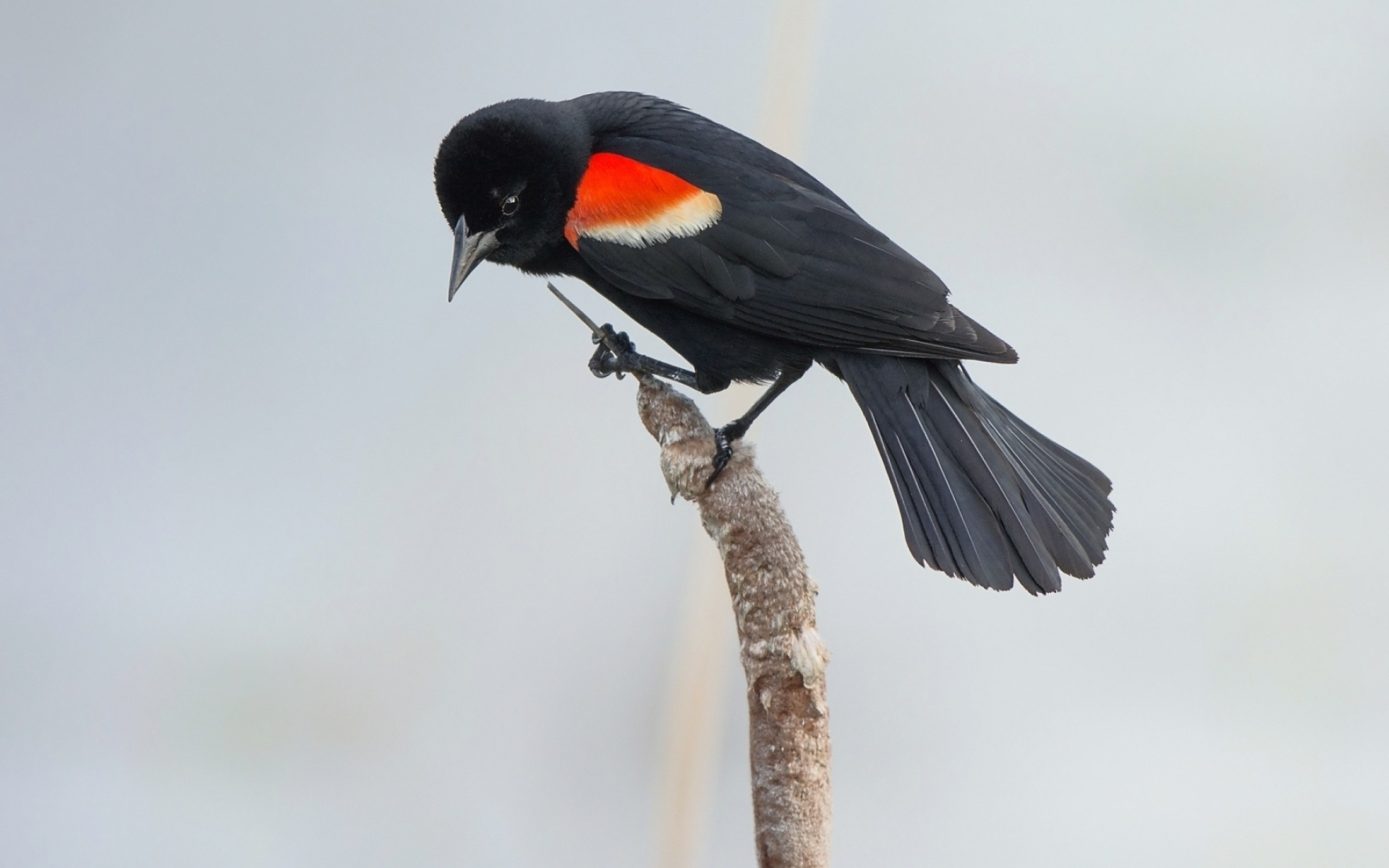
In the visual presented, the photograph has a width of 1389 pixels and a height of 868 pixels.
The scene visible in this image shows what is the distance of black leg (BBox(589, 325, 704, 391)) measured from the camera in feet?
3.82

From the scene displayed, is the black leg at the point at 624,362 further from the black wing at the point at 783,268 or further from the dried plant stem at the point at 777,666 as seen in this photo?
the dried plant stem at the point at 777,666

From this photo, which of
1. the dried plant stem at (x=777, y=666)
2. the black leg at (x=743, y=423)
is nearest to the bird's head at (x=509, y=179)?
the black leg at (x=743, y=423)

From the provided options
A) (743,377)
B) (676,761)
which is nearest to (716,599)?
(676,761)

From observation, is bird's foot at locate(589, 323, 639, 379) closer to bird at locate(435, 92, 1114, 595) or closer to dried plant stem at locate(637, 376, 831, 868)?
bird at locate(435, 92, 1114, 595)

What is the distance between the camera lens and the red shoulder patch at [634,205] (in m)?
1.14

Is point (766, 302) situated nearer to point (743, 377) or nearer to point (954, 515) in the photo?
point (743, 377)

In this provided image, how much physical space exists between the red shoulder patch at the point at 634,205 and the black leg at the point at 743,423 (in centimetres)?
18

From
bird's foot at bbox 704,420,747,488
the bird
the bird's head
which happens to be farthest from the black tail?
the bird's head

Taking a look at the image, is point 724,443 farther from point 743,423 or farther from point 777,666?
point 777,666

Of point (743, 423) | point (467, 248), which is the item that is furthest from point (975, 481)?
point (467, 248)

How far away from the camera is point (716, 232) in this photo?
3.72ft

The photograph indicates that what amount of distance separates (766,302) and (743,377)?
0.10m

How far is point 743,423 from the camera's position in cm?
106

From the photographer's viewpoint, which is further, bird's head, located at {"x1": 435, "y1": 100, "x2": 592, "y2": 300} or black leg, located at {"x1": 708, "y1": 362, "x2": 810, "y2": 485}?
bird's head, located at {"x1": 435, "y1": 100, "x2": 592, "y2": 300}
